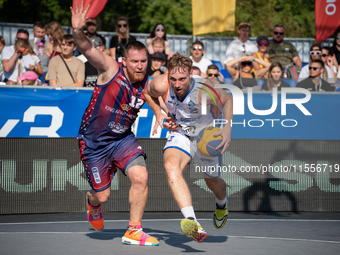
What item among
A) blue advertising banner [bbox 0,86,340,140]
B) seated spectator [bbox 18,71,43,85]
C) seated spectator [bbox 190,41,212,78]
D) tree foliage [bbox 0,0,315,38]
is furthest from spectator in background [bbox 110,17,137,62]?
tree foliage [bbox 0,0,315,38]

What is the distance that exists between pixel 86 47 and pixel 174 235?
109 inches

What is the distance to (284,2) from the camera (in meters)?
33.8

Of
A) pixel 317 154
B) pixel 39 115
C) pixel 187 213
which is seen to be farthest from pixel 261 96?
pixel 187 213

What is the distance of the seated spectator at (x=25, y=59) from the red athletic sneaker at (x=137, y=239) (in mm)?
6014

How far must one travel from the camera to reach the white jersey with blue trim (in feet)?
21.3

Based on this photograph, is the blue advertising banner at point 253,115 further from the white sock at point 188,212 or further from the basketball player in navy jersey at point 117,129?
the white sock at point 188,212

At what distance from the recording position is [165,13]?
2873 centimetres

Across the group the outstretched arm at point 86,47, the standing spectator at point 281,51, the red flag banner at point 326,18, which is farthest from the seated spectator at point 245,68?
the outstretched arm at point 86,47

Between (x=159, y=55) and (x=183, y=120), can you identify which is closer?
(x=183, y=120)

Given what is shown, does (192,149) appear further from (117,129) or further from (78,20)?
(78,20)

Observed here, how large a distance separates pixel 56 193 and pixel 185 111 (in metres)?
3.43

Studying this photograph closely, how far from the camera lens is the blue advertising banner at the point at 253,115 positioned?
9.59 meters

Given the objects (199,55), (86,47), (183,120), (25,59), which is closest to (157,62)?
(199,55)

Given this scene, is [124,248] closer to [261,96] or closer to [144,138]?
[144,138]
